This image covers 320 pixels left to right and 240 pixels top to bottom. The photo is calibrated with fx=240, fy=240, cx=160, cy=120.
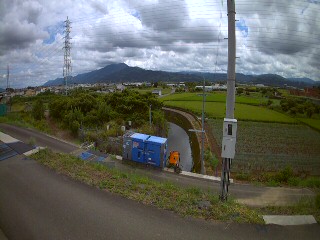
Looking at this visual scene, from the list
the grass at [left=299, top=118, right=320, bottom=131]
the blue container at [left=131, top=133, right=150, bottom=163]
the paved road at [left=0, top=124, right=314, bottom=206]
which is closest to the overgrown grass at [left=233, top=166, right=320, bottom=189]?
the paved road at [left=0, top=124, right=314, bottom=206]

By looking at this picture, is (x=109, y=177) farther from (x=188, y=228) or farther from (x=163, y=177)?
(x=163, y=177)

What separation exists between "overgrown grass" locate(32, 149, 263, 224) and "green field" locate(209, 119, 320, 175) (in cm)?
1217

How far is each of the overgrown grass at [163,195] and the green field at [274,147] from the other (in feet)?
39.9

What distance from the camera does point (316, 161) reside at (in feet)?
66.4

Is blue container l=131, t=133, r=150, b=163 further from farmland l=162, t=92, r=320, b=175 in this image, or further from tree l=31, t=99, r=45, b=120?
tree l=31, t=99, r=45, b=120

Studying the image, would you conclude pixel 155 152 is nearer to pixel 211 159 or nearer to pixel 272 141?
pixel 211 159

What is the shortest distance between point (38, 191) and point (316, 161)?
21.4 meters

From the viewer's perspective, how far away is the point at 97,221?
5293 millimetres

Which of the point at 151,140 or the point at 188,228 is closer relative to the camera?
the point at 188,228

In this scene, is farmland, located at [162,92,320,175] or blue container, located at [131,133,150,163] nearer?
blue container, located at [131,133,150,163]

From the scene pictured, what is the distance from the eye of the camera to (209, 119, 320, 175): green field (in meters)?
19.1

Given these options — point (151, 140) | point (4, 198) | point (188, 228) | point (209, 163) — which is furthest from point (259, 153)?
point (4, 198)

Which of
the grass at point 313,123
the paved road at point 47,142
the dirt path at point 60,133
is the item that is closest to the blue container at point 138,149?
the paved road at point 47,142

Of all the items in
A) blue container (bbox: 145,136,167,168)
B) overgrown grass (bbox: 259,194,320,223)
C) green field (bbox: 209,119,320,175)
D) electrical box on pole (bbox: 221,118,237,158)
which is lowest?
green field (bbox: 209,119,320,175)
